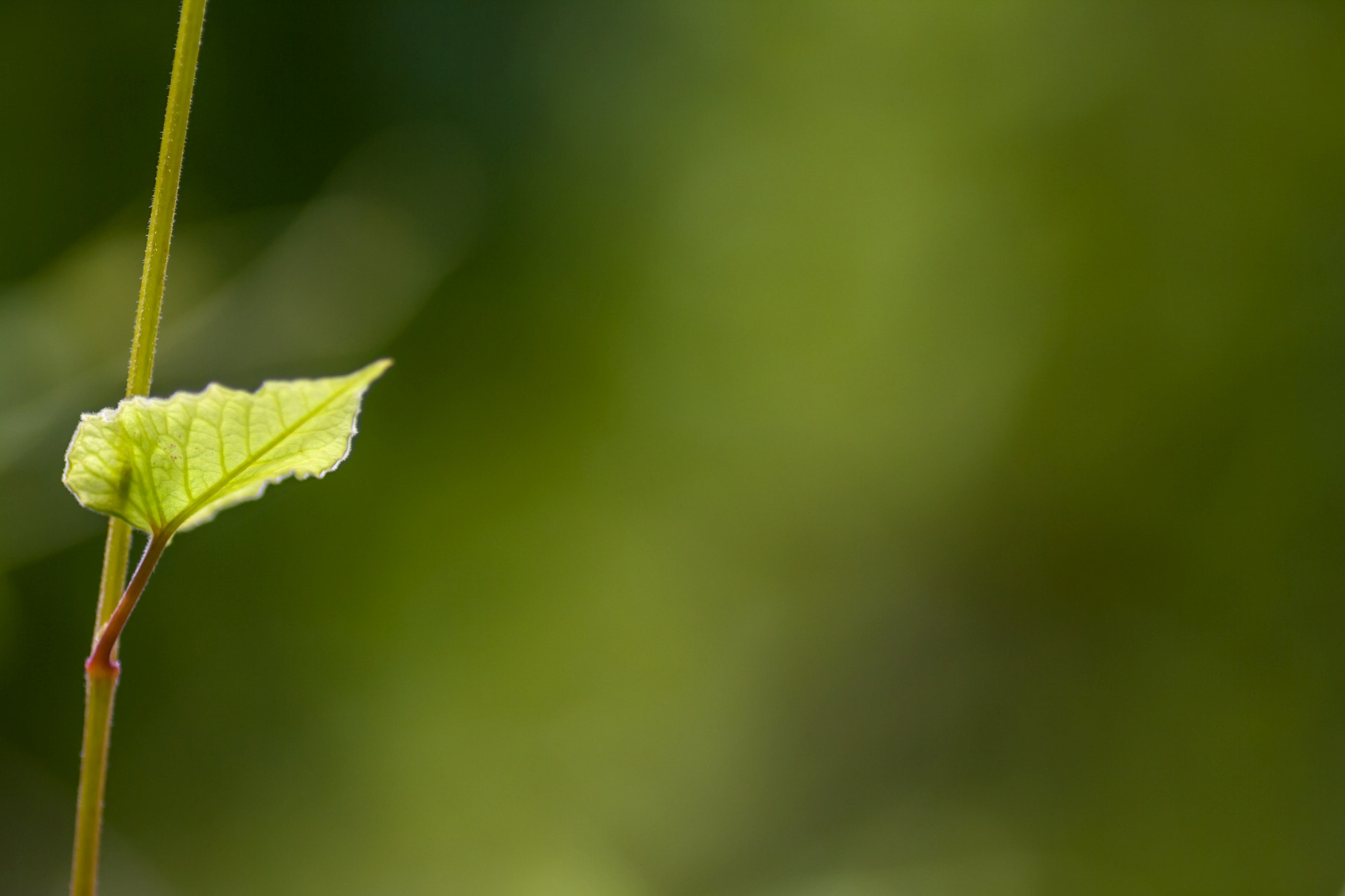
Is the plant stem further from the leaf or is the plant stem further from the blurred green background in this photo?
the blurred green background

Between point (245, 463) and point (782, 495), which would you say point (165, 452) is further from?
point (782, 495)

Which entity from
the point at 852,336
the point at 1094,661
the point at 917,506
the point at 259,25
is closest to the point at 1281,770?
the point at 1094,661

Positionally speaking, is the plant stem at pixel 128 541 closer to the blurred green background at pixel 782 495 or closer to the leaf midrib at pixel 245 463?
the leaf midrib at pixel 245 463

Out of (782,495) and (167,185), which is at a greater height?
(167,185)

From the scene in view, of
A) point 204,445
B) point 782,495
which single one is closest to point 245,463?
point 204,445

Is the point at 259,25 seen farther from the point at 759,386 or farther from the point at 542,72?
the point at 759,386

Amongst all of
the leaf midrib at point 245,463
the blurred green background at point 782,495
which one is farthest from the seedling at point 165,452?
the blurred green background at point 782,495

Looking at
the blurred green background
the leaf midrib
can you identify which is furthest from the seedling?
the blurred green background
